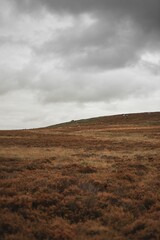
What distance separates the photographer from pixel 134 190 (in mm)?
16328

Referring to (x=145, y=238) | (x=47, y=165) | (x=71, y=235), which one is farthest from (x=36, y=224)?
Answer: (x=47, y=165)

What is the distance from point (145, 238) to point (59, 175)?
849 centimetres

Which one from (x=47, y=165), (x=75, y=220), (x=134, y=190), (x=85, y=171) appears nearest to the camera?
(x=75, y=220)

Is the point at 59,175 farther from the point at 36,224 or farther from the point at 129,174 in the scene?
the point at 36,224

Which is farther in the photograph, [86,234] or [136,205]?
[136,205]

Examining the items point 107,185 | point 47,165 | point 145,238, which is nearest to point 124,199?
point 107,185

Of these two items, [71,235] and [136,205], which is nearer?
[71,235]

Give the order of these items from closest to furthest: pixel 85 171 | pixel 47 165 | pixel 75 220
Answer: pixel 75 220
pixel 85 171
pixel 47 165

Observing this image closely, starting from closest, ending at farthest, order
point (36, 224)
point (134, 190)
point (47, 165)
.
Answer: point (36, 224), point (134, 190), point (47, 165)

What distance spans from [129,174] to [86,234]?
8755 millimetres

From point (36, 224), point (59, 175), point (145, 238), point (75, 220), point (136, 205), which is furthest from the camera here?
point (59, 175)

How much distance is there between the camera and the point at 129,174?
64.5 ft

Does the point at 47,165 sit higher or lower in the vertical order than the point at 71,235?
higher

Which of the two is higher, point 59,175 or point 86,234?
point 59,175
